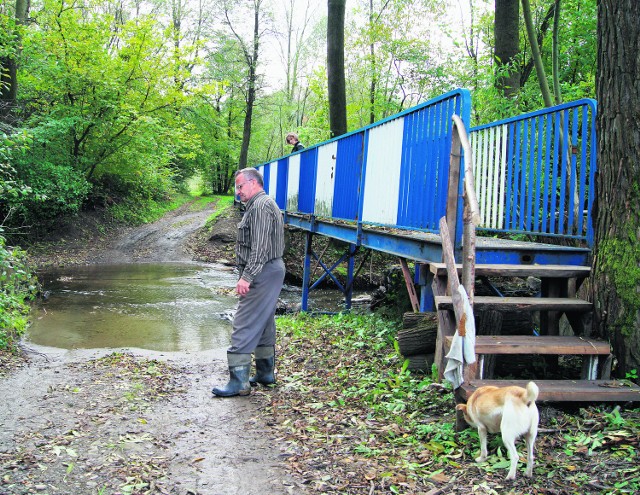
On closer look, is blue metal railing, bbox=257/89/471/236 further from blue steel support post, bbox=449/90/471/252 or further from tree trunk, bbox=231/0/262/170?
tree trunk, bbox=231/0/262/170

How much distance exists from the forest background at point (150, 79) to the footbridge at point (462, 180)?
134 inches

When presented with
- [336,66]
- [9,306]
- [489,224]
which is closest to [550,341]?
[489,224]

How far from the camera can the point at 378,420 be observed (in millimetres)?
4023

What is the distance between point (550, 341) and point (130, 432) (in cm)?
327

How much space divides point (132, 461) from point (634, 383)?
11.6 feet

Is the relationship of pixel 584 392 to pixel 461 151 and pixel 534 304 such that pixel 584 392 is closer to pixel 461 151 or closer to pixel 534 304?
pixel 534 304

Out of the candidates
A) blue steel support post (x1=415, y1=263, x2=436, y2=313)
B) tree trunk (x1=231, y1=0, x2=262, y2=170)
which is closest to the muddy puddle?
blue steel support post (x1=415, y1=263, x2=436, y2=313)

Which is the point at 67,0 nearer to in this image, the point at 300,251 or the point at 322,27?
the point at 300,251

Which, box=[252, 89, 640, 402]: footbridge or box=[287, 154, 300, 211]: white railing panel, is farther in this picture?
box=[287, 154, 300, 211]: white railing panel

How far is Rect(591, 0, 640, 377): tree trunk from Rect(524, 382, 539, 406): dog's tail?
146cm

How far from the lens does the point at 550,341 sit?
12.9ft

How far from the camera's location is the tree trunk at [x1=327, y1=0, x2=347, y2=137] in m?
14.8

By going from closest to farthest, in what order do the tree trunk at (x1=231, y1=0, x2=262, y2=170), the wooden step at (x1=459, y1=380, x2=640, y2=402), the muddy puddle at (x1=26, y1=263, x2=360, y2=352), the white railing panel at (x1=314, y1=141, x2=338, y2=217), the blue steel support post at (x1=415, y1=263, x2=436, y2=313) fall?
the wooden step at (x1=459, y1=380, x2=640, y2=402), the blue steel support post at (x1=415, y1=263, x2=436, y2=313), the muddy puddle at (x1=26, y1=263, x2=360, y2=352), the white railing panel at (x1=314, y1=141, x2=338, y2=217), the tree trunk at (x1=231, y1=0, x2=262, y2=170)

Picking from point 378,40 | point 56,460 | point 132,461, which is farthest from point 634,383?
point 378,40
